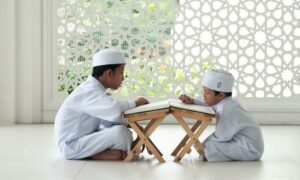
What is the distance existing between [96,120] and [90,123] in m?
0.06

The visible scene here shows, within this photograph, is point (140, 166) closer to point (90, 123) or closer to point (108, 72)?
point (90, 123)

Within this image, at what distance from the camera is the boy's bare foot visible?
4.96 metres

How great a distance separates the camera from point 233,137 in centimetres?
502

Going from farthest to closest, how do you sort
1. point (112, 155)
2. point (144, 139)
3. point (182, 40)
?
point (182, 40) → point (112, 155) → point (144, 139)

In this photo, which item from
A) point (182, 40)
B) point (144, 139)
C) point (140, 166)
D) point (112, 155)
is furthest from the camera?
point (182, 40)

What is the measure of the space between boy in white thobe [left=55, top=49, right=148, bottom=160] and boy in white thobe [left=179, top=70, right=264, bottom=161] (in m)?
0.62

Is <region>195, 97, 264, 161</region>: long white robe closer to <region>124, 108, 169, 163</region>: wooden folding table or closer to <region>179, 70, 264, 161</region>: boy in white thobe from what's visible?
<region>179, 70, 264, 161</region>: boy in white thobe

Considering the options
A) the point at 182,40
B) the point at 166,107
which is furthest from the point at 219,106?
the point at 182,40

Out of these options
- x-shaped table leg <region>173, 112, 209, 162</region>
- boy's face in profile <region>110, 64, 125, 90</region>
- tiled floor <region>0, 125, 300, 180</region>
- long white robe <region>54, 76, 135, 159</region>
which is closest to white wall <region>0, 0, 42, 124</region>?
tiled floor <region>0, 125, 300, 180</region>

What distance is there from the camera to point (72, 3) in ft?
24.9

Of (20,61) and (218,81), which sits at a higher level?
(218,81)

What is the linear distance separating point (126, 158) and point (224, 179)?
909 millimetres

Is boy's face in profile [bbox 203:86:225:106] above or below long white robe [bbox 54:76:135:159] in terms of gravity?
above


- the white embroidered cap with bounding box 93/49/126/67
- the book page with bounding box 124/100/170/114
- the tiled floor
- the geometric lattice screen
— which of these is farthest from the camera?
the geometric lattice screen
